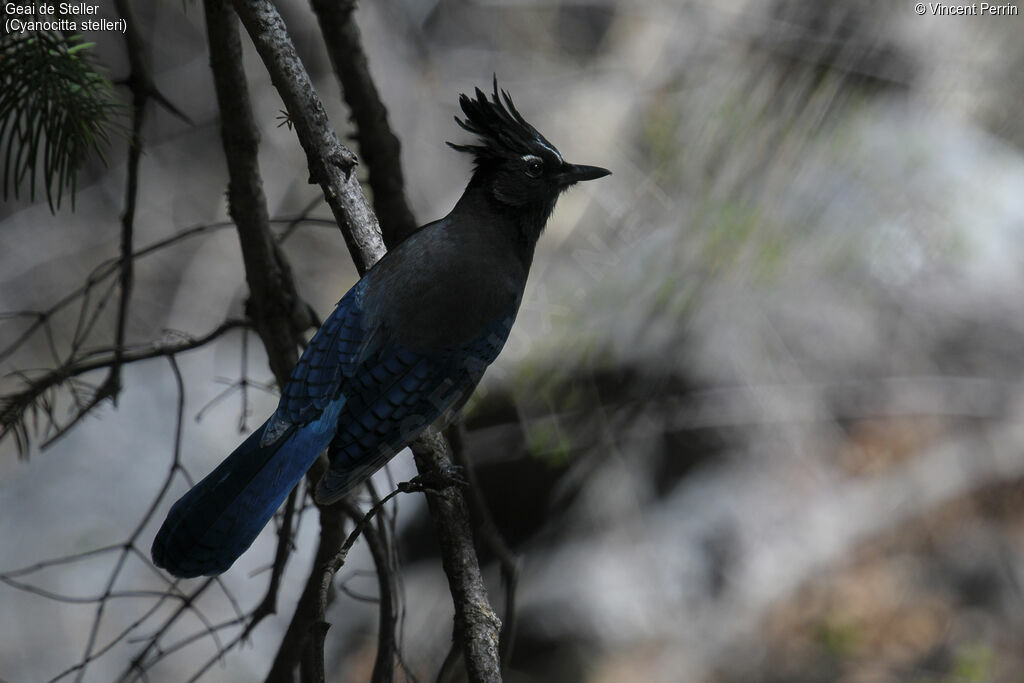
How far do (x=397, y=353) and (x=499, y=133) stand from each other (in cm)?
57

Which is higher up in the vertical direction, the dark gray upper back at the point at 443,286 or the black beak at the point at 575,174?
the black beak at the point at 575,174

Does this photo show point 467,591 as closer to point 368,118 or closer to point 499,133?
point 499,133

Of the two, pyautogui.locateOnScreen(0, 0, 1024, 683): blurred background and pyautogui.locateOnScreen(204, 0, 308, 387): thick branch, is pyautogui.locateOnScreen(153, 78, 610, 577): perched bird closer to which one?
pyautogui.locateOnScreen(204, 0, 308, 387): thick branch

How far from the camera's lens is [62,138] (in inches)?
71.7

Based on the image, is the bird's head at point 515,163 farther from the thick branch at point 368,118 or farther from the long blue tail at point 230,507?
the long blue tail at point 230,507

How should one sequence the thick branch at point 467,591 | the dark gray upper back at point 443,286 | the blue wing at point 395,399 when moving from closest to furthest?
1. the thick branch at point 467,591
2. the blue wing at point 395,399
3. the dark gray upper back at point 443,286

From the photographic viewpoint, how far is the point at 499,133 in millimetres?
2148

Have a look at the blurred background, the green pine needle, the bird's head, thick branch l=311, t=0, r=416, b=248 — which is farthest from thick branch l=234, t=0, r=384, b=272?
the blurred background

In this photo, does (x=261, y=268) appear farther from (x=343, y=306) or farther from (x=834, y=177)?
(x=834, y=177)

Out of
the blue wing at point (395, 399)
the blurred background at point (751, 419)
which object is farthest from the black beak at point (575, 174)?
the blurred background at point (751, 419)

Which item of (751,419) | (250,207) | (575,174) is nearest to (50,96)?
(250,207)

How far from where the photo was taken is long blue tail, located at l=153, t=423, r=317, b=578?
1.62m

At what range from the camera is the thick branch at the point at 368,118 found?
2.34 meters

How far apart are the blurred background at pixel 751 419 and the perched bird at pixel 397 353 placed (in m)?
1.25
